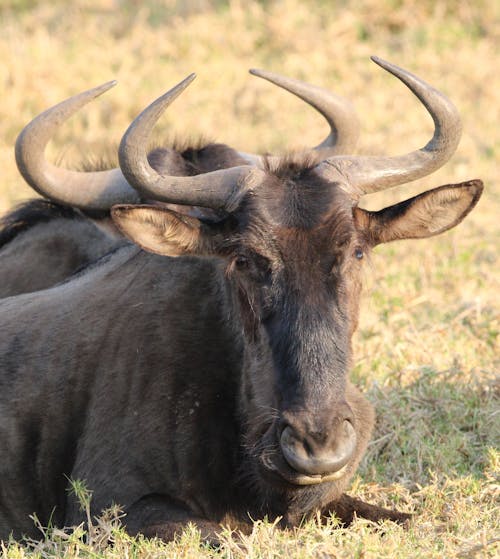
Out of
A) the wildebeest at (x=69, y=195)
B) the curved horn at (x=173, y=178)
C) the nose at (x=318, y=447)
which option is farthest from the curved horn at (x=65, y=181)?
the nose at (x=318, y=447)

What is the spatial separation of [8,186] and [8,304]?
6.10 meters

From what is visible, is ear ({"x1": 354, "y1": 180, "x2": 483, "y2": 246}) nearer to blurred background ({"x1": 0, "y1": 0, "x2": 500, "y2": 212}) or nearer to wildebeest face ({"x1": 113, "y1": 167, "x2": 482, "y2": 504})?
wildebeest face ({"x1": 113, "y1": 167, "x2": 482, "y2": 504})

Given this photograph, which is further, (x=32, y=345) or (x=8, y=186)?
(x=8, y=186)

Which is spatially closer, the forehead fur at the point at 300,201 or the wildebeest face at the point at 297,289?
the wildebeest face at the point at 297,289

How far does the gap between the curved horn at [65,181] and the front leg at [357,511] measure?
83.2 inches

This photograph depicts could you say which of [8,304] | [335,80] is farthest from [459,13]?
[8,304]

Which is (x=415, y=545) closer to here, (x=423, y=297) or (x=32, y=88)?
(x=423, y=297)

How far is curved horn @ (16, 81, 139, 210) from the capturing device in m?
6.09

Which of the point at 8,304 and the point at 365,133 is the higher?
the point at 8,304

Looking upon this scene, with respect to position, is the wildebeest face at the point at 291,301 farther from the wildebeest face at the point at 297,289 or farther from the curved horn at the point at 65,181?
the curved horn at the point at 65,181

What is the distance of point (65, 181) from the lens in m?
6.37

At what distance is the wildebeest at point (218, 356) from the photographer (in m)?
4.60

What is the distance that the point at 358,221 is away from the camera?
502 cm

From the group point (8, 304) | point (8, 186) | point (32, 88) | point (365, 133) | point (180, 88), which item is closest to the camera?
point (180, 88)
